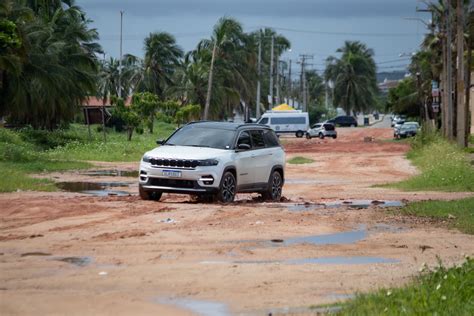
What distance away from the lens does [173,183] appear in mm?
19688

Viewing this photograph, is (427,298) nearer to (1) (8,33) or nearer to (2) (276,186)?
(2) (276,186)

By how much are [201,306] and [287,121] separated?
87.5 metres

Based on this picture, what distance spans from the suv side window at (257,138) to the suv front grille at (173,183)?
8.68ft

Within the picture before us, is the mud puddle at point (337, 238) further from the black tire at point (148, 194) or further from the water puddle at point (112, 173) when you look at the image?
the water puddle at point (112, 173)

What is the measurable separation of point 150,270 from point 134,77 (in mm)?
96708

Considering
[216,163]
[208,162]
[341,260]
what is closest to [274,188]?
[216,163]

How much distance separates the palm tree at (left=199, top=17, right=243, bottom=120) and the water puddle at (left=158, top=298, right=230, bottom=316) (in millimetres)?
71755

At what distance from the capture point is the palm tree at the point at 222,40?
83062 millimetres

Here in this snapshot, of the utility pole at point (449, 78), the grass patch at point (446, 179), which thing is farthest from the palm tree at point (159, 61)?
the grass patch at point (446, 179)

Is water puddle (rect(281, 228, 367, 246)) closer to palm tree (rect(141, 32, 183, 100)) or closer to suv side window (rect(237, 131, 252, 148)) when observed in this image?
suv side window (rect(237, 131, 252, 148))

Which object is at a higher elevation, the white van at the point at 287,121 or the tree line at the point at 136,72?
the tree line at the point at 136,72

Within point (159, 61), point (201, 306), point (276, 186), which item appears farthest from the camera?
point (159, 61)

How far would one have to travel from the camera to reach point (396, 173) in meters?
36.0

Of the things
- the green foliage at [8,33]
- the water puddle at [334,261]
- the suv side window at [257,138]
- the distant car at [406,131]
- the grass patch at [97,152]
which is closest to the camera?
the water puddle at [334,261]
